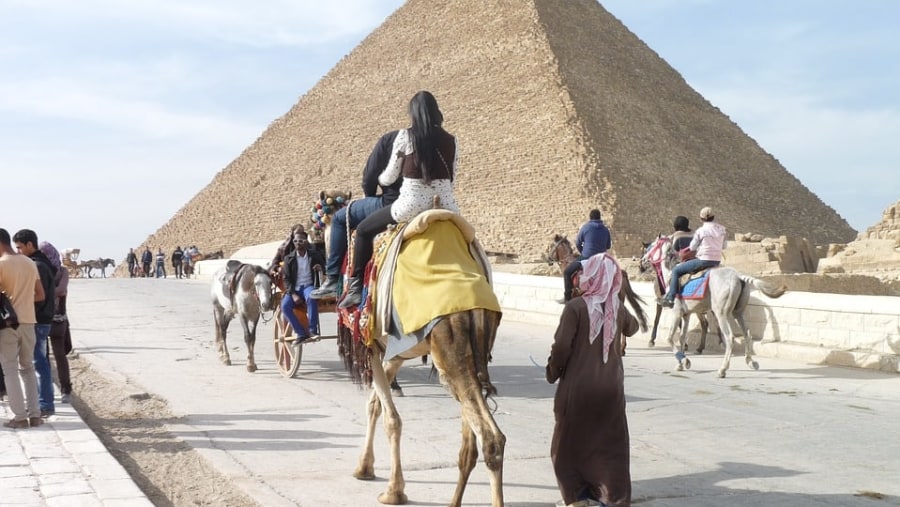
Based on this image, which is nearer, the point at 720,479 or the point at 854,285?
the point at 720,479

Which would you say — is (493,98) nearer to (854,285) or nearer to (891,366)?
(854,285)

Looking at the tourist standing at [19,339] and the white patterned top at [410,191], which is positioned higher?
the white patterned top at [410,191]

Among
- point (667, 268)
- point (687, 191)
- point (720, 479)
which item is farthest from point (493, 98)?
point (720, 479)

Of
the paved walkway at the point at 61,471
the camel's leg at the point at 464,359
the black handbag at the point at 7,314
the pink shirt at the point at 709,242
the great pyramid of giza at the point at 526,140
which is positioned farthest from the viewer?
the great pyramid of giza at the point at 526,140

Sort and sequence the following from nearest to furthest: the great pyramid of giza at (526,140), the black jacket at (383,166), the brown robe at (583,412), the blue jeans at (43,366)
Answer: the brown robe at (583,412) < the black jacket at (383,166) < the blue jeans at (43,366) < the great pyramid of giza at (526,140)

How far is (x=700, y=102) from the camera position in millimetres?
111000

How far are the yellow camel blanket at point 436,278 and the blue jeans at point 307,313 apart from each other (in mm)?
4270

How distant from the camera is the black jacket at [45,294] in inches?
291

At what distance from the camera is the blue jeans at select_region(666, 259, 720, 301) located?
35.4 feet

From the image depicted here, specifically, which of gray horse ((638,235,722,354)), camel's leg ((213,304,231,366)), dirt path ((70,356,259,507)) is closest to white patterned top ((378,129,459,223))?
dirt path ((70,356,259,507))

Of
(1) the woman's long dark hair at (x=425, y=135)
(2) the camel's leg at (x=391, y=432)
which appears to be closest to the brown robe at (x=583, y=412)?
(2) the camel's leg at (x=391, y=432)

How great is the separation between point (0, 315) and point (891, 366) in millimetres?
7721

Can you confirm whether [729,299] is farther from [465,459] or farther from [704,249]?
[465,459]

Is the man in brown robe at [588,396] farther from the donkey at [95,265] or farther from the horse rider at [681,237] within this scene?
the donkey at [95,265]
